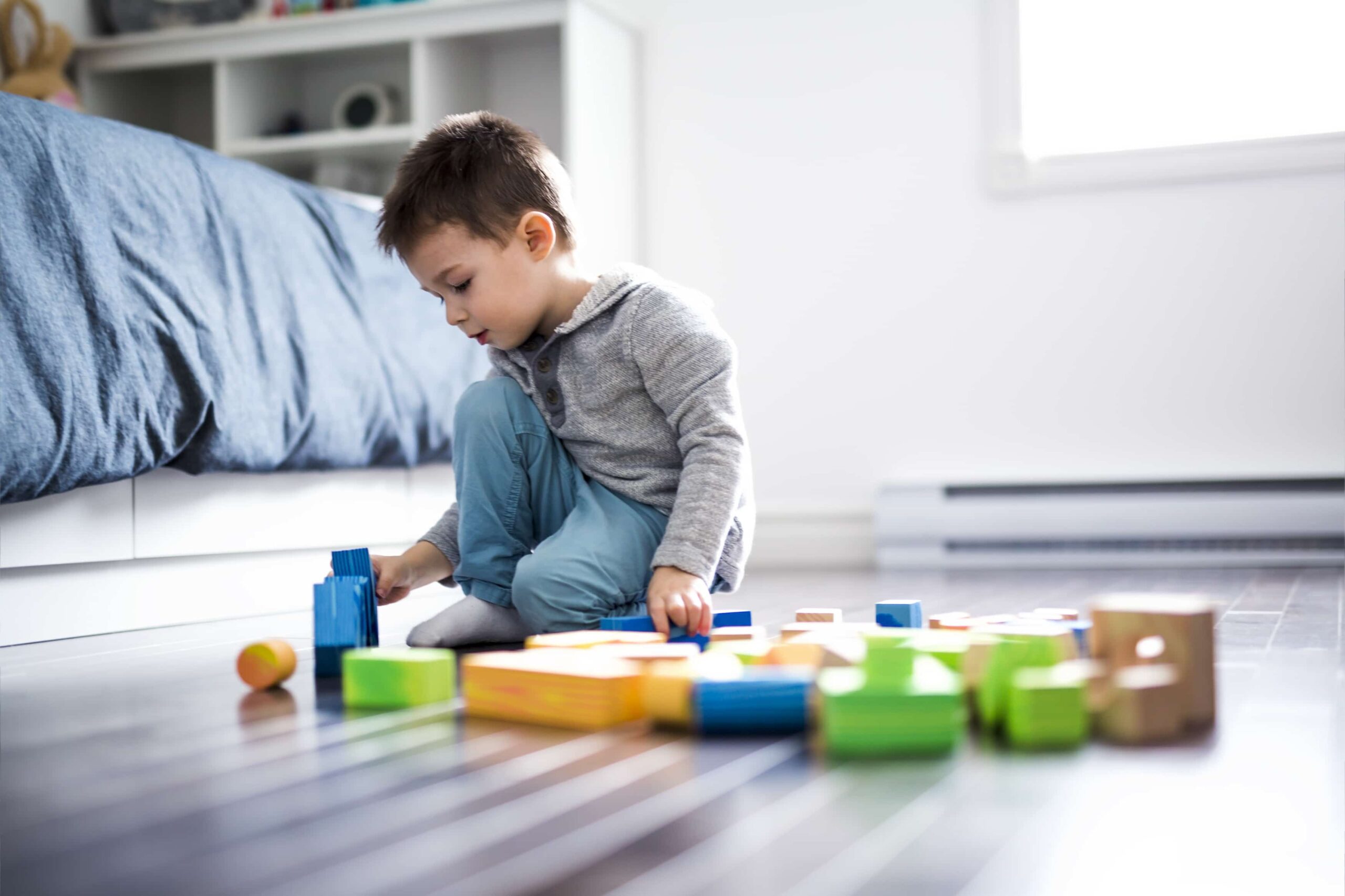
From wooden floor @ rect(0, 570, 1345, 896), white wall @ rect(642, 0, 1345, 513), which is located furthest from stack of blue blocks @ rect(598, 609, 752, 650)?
white wall @ rect(642, 0, 1345, 513)

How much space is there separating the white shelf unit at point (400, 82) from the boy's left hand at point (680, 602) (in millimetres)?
1735

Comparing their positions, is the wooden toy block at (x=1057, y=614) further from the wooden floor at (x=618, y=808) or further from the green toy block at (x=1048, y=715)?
the green toy block at (x=1048, y=715)

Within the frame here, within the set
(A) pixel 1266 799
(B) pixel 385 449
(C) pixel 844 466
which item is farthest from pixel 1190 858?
(C) pixel 844 466

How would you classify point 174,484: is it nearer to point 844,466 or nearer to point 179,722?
point 179,722

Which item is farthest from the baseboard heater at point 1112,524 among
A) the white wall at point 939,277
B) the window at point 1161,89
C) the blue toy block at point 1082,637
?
the blue toy block at point 1082,637

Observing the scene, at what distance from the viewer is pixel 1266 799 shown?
26.4 inches

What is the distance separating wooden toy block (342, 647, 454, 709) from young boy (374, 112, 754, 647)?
31cm

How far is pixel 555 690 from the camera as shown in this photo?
881 mm

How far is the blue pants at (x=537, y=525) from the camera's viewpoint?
4.25 feet

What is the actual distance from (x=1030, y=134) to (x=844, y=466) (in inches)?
34.2

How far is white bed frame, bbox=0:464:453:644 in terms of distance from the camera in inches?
57.9

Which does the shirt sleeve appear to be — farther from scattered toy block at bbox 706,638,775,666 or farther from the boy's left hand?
scattered toy block at bbox 706,638,775,666

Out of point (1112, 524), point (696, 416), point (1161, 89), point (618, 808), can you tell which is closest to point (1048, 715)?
point (618, 808)

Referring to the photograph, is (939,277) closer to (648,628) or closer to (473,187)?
(473,187)
